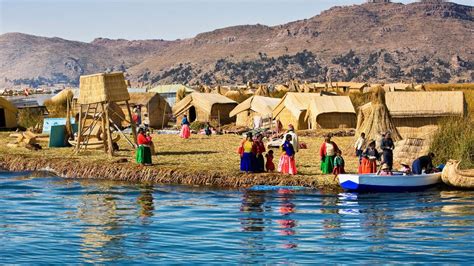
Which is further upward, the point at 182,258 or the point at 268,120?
the point at 268,120

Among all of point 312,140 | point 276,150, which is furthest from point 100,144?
point 312,140

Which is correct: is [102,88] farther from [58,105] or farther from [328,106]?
[58,105]

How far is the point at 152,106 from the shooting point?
42125 mm

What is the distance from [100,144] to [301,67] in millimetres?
147364

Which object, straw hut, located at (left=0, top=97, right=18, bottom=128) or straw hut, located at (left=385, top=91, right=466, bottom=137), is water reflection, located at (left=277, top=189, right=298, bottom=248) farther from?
straw hut, located at (left=0, top=97, right=18, bottom=128)

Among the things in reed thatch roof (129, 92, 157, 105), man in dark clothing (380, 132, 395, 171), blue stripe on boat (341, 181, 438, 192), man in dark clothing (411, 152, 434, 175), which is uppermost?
reed thatch roof (129, 92, 157, 105)

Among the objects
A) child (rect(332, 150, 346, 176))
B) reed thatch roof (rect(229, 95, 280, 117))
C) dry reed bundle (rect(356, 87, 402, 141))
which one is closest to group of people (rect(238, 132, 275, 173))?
child (rect(332, 150, 346, 176))

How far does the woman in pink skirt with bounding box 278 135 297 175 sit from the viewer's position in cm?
2217

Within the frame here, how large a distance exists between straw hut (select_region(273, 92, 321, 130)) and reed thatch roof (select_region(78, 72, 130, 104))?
39.1 feet

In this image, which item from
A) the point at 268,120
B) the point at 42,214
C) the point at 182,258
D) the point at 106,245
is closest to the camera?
the point at 182,258

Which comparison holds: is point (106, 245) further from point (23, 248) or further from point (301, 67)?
point (301, 67)

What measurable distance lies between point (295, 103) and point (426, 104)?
823cm

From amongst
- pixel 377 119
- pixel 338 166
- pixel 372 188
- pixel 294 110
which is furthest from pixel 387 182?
pixel 294 110

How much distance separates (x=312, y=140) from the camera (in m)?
33.1
